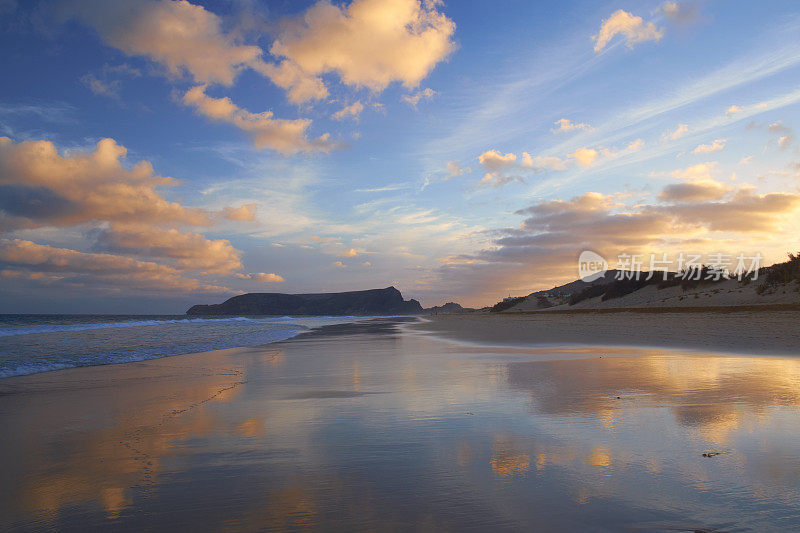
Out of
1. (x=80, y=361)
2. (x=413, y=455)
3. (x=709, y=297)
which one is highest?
(x=709, y=297)

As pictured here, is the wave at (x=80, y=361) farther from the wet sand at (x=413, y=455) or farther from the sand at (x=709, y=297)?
the sand at (x=709, y=297)

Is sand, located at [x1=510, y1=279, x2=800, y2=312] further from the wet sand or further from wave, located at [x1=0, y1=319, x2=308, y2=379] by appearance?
wave, located at [x1=0, y1=319, x2=308, y2=379]

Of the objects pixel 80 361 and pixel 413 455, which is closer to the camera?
pixel 413 455

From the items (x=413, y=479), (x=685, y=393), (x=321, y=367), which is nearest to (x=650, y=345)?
(x=685, y=393)

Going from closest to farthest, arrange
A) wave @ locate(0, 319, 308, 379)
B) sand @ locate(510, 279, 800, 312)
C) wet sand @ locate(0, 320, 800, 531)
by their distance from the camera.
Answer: wet sand @ locate(0, 320, 800, 531)
wave @ locate(0, 319, 308, 379)
sand @ locate(510, 279, 800, 312)

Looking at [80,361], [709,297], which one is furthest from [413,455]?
[709,297]

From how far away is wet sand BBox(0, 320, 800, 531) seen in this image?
10.8 feet

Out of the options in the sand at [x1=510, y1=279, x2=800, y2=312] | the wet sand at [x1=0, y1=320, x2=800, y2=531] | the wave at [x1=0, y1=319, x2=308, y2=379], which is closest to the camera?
the wet sand at [x1=0, y1=320, x2=800, y2=531]

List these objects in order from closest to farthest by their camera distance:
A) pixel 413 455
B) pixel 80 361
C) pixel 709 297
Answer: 1. pixel 413 455
2. pixel 80 361
3. pixel 709 297

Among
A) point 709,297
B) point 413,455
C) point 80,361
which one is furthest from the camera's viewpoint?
point 709,297

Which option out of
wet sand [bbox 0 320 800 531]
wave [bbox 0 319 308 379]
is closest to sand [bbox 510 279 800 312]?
wet sand [bbox 0 320 800 531]

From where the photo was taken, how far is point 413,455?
470 cm

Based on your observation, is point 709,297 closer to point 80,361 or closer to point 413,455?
point 413,455

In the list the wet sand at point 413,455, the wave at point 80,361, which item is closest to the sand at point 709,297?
the wet sand at point 413,455
